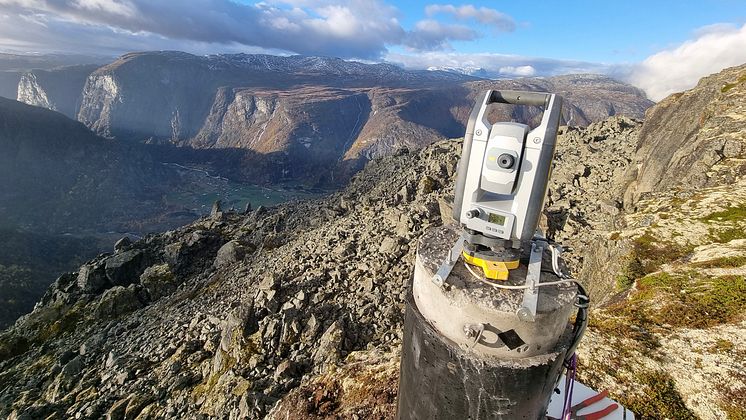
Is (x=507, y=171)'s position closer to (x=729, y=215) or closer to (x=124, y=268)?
(x=729, y=215)

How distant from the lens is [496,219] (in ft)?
12.1

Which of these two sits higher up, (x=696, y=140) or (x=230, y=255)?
(x=696, y=140)

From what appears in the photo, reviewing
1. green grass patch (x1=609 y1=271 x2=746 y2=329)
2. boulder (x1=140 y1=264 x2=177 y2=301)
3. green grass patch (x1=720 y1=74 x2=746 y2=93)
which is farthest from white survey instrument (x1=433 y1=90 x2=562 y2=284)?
boulder (x1=140 y1=264 x2=177 y2=301)

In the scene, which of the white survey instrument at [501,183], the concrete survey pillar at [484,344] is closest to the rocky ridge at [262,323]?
the concrete survey pillar at [484,344]

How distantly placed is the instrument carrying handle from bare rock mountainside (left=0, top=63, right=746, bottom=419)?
19.4ft

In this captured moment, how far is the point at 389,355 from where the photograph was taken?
993 cm

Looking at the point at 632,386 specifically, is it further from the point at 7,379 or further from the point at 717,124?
the point at 7,379

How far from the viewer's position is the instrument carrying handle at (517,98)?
366 cm

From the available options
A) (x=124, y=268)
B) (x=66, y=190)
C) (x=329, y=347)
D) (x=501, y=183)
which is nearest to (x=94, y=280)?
(x=124, y=268)

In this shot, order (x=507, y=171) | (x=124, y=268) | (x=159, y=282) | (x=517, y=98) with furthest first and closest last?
(x=124, y=268), (x=159, y=282), (x=517, y=98), (x=507, y=171)

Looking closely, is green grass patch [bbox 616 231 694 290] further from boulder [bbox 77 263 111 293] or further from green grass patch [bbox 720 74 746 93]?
boulder [bbox 77 263 111 293]

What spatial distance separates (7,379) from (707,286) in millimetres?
34497

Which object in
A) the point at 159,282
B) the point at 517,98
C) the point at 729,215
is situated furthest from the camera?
the point at 159,282

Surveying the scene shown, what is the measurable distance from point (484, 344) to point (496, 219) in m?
1.23
